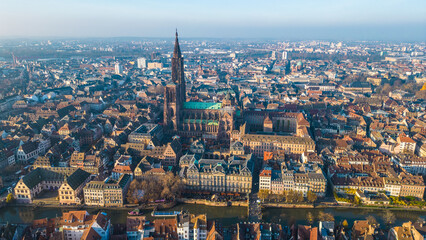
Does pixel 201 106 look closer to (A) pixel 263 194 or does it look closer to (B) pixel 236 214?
(A) pixel 263 194

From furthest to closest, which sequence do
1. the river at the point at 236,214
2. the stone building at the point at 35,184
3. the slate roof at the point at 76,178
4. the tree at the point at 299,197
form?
the stone building at the point at 35,184 < the tree at the point at 299,197 < the slate roof at the point at 76,178 < the river at the point at 236,214

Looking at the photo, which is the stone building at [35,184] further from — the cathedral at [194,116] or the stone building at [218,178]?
the cathedral at [194,116]

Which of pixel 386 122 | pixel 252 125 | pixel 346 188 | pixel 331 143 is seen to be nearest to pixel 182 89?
pixel 252 125

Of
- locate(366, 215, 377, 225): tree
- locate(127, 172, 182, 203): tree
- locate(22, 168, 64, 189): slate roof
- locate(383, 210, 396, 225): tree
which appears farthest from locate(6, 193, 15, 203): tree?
locate(383, 210, 396, 225): tree

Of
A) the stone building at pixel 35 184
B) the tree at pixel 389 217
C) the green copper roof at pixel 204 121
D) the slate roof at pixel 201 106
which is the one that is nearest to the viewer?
the tree at pixel 389 217

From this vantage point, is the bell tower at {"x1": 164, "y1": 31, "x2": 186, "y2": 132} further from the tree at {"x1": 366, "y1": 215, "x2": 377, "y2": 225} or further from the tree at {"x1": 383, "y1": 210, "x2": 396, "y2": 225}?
the tree at {"x1": 383, "y1": 210, "x2": 396, "y2": 225}

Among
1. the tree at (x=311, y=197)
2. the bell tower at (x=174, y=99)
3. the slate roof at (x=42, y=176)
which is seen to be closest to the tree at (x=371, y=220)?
the tree at (x=311, y=197)
